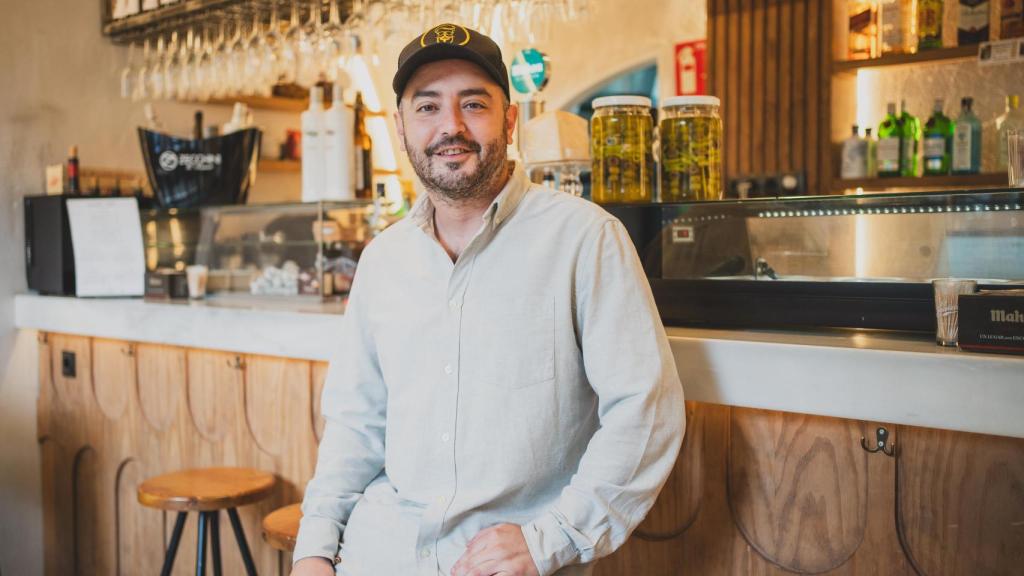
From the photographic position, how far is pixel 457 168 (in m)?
1.52

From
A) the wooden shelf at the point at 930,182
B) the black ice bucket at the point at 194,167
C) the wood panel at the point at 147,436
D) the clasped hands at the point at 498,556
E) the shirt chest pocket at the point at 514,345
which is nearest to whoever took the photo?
the clasped hands at the point at 498,556

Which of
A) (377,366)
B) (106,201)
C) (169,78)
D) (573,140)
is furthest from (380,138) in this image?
(377,366)

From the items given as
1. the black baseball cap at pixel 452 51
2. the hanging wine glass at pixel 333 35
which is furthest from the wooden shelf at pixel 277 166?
the black baseball cap at pixel 452 51

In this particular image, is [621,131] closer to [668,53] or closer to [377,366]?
[377,366]

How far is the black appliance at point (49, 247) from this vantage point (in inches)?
126

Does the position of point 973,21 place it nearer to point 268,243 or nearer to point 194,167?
point 268,243

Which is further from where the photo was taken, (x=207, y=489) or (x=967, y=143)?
(x=967, y=143)

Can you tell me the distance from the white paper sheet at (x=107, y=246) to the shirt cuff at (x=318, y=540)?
6.07 ft

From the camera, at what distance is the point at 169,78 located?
352cm

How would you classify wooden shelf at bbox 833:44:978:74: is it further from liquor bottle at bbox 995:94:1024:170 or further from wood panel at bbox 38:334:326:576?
wood panel at bbox 38:334:326:576

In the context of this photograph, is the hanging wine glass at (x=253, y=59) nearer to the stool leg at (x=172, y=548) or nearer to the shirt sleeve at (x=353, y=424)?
the stool leg at (x=172, y=548)

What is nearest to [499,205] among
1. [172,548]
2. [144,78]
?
[172,548]

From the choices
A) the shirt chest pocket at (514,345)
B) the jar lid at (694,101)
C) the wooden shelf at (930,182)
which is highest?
the jar lid at (694,101)

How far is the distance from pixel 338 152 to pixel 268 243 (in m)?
0.41
